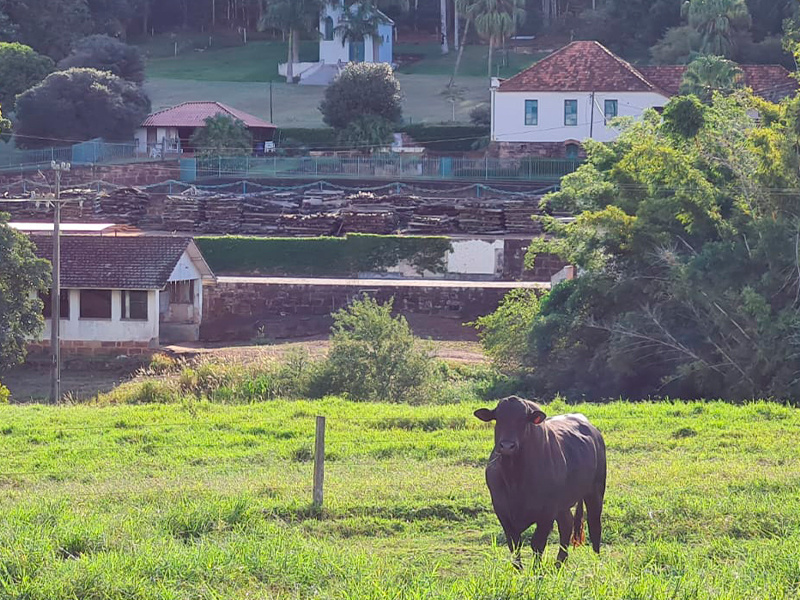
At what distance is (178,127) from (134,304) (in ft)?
110

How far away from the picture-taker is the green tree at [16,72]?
70.0 metres

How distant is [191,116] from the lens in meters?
64.7

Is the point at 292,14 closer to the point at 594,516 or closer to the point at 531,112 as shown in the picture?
the point at 531,112

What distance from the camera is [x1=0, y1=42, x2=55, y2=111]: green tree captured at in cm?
7000

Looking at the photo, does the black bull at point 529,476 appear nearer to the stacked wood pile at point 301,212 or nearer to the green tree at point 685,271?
the green tree at point 685,271

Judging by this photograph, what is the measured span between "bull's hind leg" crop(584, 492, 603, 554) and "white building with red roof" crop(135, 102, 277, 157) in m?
56.1

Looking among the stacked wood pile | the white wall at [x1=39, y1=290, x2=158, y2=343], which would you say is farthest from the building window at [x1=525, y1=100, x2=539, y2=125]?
the white wall at [x1=39, y1=290, x2=158, y2=343]

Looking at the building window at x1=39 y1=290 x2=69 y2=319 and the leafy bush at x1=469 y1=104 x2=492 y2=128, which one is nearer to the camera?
the building window at x1=39 y1=290 x2=69 y2=319

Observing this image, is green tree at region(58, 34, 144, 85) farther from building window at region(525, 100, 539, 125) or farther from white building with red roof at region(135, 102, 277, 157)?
building window at region(525, 100, 539, 125)

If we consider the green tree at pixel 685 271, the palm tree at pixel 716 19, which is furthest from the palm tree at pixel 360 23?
the green tree at pixel 685 271

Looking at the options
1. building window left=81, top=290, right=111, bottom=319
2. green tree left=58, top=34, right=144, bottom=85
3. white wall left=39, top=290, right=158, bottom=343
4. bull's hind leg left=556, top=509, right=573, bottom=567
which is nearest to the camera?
bull's hind leg left=556, top=509, right=573, bottom=567

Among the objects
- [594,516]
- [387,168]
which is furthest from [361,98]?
[594,516]

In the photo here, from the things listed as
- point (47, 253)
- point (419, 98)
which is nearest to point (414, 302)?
point (47, 253)

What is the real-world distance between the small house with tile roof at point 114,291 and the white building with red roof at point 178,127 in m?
30.0
